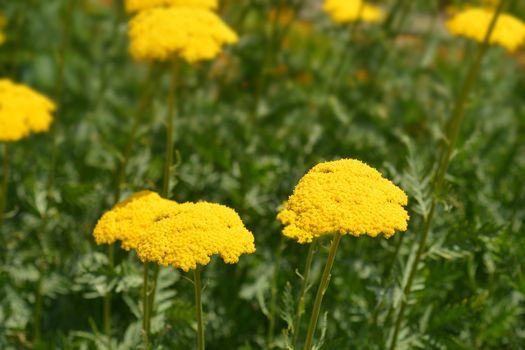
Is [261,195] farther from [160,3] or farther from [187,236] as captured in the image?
[187,236]

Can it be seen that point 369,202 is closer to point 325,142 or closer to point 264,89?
point 325,142

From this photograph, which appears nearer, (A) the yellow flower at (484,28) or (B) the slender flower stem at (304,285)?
(B) the slender flower stem at (304,285)

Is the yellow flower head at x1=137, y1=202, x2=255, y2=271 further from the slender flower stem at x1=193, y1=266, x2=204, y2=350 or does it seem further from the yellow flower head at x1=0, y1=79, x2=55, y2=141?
the yellow flower head at x1=0, y1=79, x2=55, y2=141

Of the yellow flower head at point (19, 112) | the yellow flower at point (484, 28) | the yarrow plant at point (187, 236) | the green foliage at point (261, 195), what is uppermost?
the yellow flower at point (484, 28)

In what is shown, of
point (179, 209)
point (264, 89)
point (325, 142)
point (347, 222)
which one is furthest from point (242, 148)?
point (347, 222)

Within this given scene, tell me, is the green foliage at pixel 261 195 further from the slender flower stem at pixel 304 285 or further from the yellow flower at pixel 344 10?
the yellow flower at pixel 344 10

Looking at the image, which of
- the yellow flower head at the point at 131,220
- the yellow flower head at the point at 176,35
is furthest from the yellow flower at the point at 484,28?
the yellow flower head at the point at 131,220

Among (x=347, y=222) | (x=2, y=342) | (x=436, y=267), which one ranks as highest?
(x=347, y=222)
